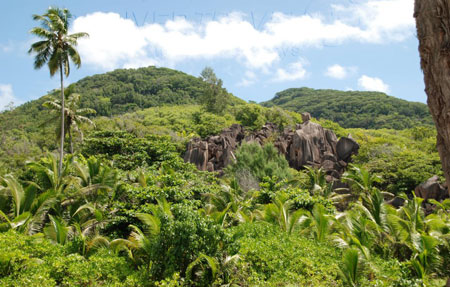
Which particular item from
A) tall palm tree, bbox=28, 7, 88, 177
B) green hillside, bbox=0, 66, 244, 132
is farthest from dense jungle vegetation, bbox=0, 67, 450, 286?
green hillside, bbox=0, 66, 244, 132

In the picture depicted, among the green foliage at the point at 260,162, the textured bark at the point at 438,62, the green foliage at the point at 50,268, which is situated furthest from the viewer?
the green foliage at the point at 260,162

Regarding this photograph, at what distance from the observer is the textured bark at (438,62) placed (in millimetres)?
1963

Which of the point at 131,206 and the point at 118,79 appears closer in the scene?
the point at 131,206

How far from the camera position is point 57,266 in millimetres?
7266

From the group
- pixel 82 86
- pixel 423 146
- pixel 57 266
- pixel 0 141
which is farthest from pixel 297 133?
pixel 82 86

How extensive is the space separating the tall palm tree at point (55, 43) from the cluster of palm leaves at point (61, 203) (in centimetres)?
702

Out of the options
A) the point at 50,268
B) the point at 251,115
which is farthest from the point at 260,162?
the point at 251,115

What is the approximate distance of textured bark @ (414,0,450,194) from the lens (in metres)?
1.96

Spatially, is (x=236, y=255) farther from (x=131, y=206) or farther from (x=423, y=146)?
(x=423, y=146)

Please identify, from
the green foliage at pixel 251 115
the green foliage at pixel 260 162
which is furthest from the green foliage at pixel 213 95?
the green foliage at pixel 260 162

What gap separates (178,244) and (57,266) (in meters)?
2.61

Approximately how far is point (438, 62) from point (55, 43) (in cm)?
2438

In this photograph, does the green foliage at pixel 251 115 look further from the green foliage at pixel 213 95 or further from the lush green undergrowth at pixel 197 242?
the lush green undergrowth at pixel 197 242

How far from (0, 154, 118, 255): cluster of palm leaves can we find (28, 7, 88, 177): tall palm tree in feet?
23.0
